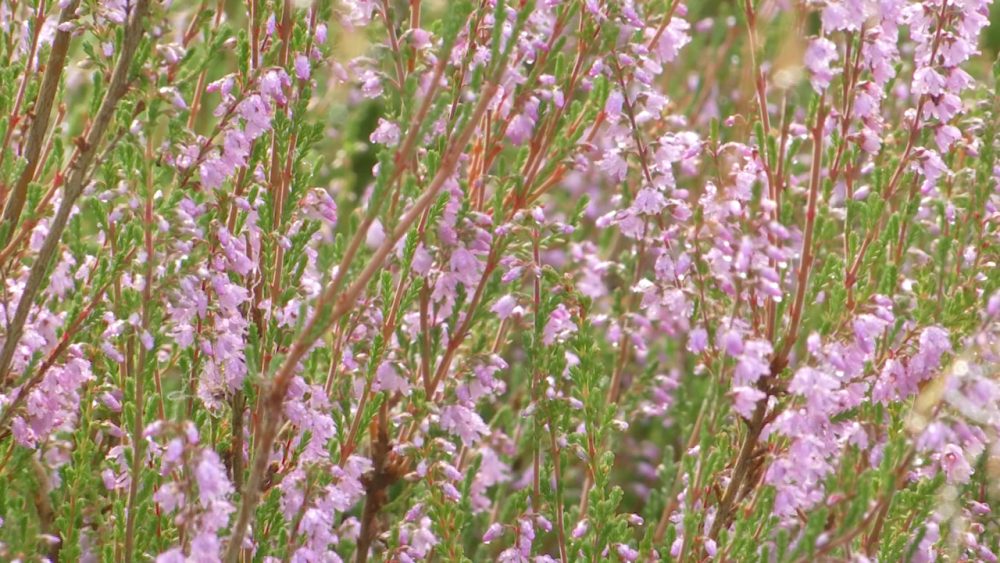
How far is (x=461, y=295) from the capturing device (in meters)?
2.91

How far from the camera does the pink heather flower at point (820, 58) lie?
2641 millimetres

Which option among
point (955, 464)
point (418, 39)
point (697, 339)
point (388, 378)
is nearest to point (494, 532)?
point (388, 378)

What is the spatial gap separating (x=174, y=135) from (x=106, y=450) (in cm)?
114

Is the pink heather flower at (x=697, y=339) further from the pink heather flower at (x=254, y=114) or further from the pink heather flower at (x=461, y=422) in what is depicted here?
the pink heather flower at (x=254, y=114)

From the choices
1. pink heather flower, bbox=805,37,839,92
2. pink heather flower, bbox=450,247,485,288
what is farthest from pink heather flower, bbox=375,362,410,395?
pink heather flower, bbox=805,37,839,92

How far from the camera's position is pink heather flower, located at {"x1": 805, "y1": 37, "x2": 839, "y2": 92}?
104 inches

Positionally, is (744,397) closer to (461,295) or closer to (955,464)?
(955,464)

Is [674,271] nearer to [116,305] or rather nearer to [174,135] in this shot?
[174,135]

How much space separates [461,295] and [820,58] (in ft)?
3.43

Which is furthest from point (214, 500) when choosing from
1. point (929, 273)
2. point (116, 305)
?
point (929, 273)

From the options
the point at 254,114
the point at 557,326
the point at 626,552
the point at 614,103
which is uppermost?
the point at 614,103

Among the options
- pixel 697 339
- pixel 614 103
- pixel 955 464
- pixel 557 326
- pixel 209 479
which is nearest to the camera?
pixel 209 479

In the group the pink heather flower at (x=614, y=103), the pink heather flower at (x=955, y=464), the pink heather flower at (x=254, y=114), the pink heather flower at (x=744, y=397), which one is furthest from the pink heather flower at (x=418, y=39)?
the pink heather flower at (x=955, y=464)

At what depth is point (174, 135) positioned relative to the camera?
2580 millimetres
